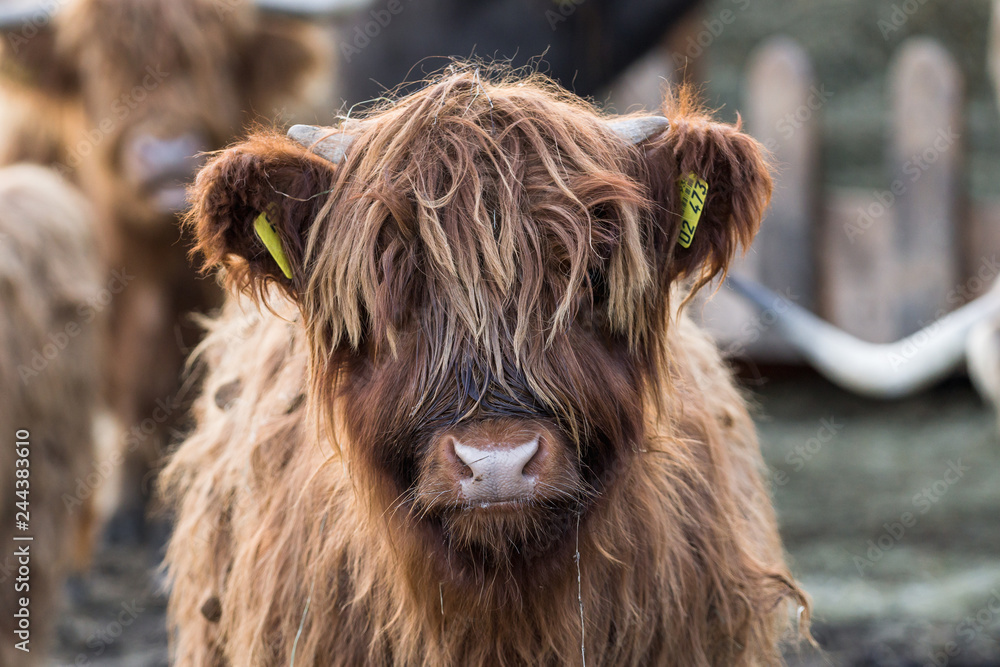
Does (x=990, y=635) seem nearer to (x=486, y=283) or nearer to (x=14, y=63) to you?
(x=486, y=283)

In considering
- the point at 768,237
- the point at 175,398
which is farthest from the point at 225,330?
the point at 768,237

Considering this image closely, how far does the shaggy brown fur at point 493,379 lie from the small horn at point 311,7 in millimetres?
4217

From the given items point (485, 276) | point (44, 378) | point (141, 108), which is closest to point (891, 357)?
point (485, 276)

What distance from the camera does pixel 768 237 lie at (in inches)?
289

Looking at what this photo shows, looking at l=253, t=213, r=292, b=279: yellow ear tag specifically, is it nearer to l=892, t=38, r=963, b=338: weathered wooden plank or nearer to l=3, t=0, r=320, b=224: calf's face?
l=3, t=0, r=320, b=224: calf's face

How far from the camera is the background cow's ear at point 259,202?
196 centimetres

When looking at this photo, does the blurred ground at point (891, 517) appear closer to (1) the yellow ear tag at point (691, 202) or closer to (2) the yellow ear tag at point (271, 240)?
(1) the yellow ear tag at point (691, 202)

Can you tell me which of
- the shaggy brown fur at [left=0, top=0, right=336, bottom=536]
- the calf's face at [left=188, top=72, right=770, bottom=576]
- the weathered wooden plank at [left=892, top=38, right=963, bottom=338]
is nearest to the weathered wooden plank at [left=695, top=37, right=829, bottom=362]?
the weathered wooden plank at [left=892, top=38, right=963, bottom=338]

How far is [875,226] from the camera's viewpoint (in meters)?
7.12

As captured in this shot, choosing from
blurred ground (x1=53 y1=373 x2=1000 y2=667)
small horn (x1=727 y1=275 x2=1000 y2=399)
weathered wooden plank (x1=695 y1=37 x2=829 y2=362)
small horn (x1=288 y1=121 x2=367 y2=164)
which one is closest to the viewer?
small horn (x1=288 y1=121 x2=367 y2=164)

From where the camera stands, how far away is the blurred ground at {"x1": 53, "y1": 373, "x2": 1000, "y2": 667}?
14.7 ft

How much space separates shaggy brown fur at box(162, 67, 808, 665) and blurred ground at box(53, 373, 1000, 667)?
1.37m

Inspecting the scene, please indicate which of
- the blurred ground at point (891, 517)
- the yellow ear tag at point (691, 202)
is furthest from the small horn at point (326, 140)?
the blurred ground at point (891, 517)

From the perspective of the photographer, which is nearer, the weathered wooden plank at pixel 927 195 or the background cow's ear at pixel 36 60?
the background cow's ear at pixel 36 60
